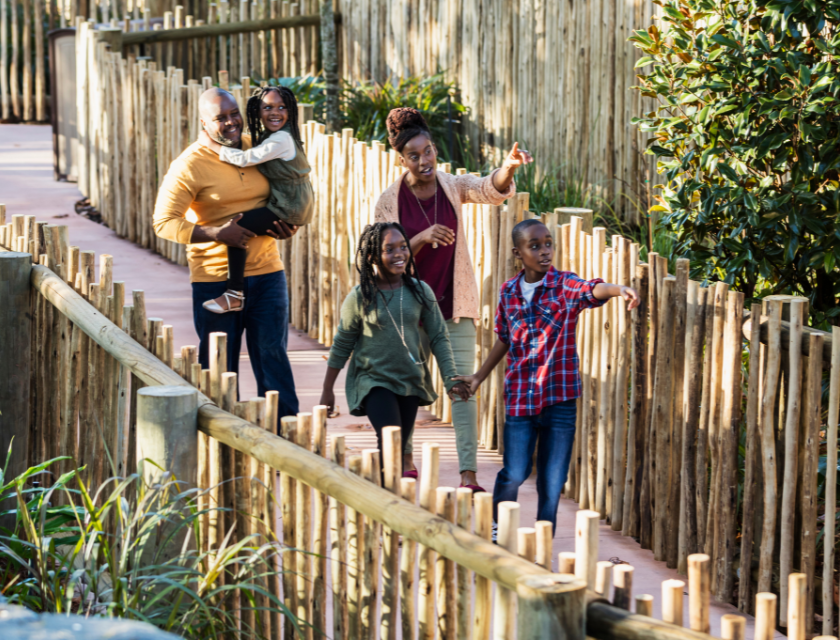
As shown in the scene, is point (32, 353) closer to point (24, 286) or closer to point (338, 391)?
point (24, 286)

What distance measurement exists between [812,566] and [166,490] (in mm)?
2350

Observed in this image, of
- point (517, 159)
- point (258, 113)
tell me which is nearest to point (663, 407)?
point (517, 159)

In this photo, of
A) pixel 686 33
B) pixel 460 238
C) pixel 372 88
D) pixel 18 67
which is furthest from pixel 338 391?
pixel 18 67

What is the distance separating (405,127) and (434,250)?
575 mm

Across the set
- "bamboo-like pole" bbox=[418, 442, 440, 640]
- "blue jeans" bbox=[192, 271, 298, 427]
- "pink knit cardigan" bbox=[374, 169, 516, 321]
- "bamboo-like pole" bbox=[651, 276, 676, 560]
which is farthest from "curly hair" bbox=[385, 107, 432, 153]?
"bamboo-like pole" bbox=[418, 442, 440, 640]

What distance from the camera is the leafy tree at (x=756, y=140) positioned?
15.9 feet

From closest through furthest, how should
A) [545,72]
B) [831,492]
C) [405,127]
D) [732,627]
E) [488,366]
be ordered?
1. [732,627]
2. [831,492]
3. [488,366]
4. [405,127]
5. [545,72]

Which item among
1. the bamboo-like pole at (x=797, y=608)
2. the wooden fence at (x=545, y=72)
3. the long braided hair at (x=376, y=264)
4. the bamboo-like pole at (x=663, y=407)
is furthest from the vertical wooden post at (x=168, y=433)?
the wooden fence at (x=545, y=72)

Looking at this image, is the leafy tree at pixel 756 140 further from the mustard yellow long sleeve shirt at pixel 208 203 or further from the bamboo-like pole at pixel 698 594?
the bamboo-like pole at pixel 698 594

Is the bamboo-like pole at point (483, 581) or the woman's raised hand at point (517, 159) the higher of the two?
the woman's raised hand at point (517, 159)

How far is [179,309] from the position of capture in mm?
8586

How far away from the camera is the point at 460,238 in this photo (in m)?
5.19

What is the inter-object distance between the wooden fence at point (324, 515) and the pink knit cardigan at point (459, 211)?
4.43ft

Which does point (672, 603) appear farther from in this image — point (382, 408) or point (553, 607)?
point (382, 408)
